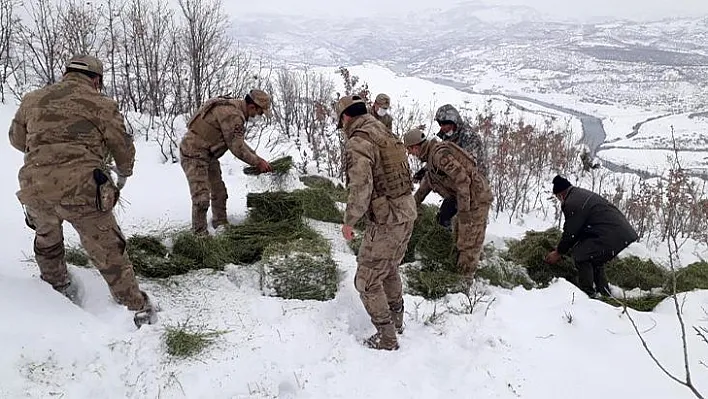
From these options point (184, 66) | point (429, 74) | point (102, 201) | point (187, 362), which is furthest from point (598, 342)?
point (429, 74)

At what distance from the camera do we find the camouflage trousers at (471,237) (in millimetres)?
4211

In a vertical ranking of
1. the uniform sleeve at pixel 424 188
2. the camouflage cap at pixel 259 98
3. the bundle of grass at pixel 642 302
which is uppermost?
the camouflage cap at pixel 259 98

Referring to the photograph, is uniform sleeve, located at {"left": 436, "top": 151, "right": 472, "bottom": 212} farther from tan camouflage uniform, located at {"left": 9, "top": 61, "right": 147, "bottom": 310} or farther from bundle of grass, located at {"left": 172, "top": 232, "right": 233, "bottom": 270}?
tan camouflage uniform, located at {"left": 9, "top": 61, "right": 147, "bottom": 310}

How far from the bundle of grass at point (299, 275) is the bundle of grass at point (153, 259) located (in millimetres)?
687

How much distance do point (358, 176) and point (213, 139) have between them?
1.97 meters

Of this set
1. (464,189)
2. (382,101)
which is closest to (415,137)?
(464,189)

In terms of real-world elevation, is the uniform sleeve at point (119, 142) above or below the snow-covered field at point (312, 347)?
above

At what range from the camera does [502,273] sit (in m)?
4.57

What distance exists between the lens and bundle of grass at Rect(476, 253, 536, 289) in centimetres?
444

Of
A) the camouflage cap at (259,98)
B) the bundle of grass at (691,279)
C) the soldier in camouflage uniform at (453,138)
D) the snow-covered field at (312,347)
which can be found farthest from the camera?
the bundle of grass at (691,279)

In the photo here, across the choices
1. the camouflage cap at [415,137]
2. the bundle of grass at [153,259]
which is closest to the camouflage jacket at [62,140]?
the bundle of grass at [153,259]

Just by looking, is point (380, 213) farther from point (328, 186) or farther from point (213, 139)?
point (328, 186)

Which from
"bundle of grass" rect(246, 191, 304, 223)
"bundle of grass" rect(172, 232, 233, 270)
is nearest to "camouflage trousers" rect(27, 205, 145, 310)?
"bundle of grass" rect(172, 232, 233, 270)

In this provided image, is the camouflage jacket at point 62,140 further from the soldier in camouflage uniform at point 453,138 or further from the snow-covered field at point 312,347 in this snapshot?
the soldier in camouflage uniform at point 453,138
